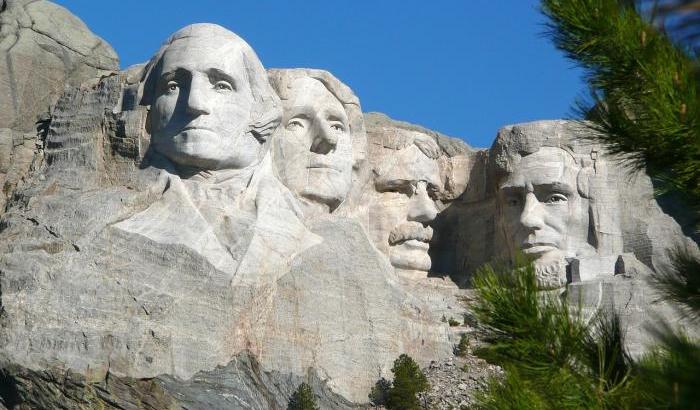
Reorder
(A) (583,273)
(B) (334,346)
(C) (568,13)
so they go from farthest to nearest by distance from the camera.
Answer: (A) (583,273) < (B) (334,346) < (C) (568,13)

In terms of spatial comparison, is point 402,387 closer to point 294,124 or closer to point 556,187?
point 294,124

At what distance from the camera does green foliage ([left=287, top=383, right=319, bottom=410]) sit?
60.0 feet

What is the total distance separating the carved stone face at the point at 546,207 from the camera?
22.1m

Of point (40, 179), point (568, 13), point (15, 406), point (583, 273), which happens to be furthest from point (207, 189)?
point (568, 13)

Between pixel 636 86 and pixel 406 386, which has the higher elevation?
pixel 636 86

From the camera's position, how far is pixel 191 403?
698 inches

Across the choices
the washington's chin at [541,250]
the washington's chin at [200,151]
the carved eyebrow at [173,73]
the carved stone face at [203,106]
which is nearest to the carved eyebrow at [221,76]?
the carved stone face at [203,106]

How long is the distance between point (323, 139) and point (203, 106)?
2.32 m

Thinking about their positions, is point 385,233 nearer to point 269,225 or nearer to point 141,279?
point 269,225

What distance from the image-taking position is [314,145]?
838 inches

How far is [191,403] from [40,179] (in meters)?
3.85

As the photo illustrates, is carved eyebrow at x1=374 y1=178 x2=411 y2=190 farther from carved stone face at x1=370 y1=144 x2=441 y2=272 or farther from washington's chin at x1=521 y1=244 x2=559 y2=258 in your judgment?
washington's chin at x1=521 y1=244 x2=559 y2=258

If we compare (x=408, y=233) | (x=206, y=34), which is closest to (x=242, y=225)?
(x=206, y=34)

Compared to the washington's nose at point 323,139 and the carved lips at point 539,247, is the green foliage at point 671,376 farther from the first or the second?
the carved lips at point 539,247
